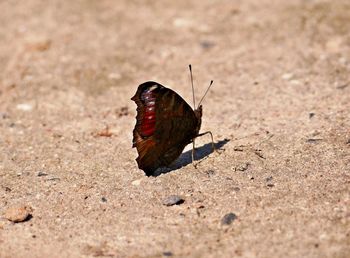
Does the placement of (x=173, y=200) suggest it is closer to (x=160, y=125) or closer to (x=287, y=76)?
(x=160, y=125)

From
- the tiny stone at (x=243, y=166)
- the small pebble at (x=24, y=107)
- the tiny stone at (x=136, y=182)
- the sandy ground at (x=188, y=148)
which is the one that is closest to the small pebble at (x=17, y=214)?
the sandy ground at (x=188, y=148)

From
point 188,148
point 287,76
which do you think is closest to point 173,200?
point 188,148

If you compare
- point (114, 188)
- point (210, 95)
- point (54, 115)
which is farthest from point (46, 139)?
point (210, 95)

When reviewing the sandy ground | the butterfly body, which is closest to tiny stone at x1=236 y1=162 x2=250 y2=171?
the sandy ground

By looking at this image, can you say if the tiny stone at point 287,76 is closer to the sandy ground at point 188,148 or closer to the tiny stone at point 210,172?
the sandy ground at point 188,148

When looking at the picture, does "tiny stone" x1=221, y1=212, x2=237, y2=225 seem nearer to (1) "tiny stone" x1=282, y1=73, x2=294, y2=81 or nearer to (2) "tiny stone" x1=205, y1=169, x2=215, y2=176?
(2) "tiny stone" x1=205, y1=169, x2=215, y2=176
